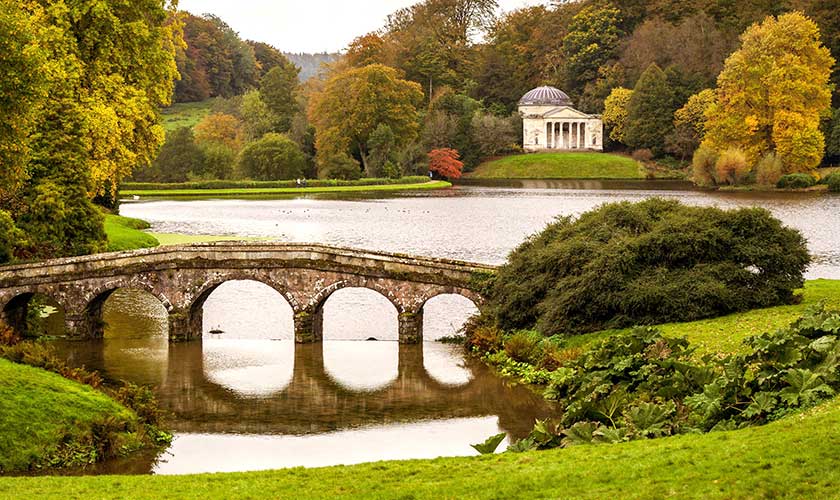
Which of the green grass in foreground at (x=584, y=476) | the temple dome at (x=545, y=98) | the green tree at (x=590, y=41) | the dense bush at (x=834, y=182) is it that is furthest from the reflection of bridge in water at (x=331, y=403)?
the green tree at (x=590, y=41)

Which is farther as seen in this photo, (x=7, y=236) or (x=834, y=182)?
(x=834, y=182)

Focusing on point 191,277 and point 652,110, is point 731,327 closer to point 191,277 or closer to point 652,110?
point 191,277

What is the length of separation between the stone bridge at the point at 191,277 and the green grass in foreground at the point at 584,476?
18.5m

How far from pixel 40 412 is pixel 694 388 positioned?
13568 mm

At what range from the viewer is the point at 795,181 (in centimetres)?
10412

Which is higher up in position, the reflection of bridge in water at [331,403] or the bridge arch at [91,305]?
the bridge arch at [91,305]

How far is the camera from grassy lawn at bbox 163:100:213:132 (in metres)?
173

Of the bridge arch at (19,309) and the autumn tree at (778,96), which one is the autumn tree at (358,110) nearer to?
the autumn tree at (778,96)

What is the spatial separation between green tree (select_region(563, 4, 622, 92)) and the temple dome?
450 cm

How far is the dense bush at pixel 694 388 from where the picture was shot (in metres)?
19.2

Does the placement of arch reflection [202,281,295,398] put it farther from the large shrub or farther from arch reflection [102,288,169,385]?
the large shrub

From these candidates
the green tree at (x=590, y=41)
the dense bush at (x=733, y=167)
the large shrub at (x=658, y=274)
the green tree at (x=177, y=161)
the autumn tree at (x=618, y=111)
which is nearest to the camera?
the large shrub at (x=658, y=274)

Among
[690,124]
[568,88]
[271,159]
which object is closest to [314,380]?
[271,159]

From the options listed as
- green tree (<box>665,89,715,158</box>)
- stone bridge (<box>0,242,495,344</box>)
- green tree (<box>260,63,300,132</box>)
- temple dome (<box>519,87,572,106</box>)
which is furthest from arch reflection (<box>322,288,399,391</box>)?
temple dome (<box>519,87,572,106</box>)
